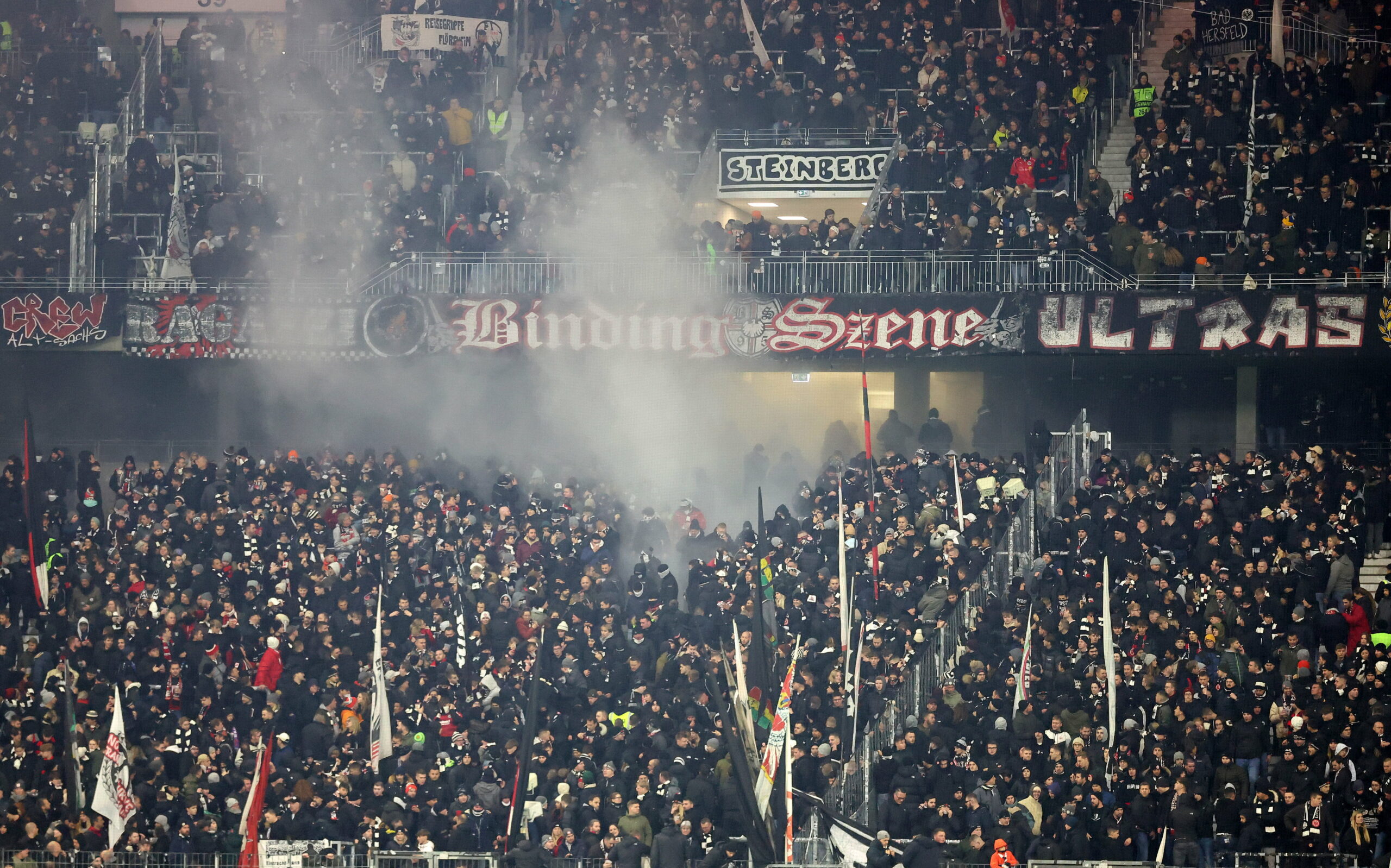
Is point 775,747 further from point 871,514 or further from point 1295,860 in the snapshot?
point 1295,860

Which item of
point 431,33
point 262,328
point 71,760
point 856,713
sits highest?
point 431,33

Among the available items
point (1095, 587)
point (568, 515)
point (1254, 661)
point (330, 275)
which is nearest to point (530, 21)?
point (330, 275)

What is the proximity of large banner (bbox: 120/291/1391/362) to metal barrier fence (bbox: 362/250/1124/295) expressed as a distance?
10.0 inches

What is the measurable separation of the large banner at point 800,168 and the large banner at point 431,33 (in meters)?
5.14

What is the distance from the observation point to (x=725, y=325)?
87.0 feet

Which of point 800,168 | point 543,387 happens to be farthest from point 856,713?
point 800,168

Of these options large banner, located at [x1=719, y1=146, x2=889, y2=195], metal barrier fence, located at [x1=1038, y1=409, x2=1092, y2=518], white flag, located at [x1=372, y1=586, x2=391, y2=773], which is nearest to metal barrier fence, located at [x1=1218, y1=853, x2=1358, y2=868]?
metal barrier fence, located at [x1=1038, y1=409, x2=1092, y2=518]

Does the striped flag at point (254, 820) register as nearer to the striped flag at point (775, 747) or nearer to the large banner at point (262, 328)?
the striped flag at point (775, 747)

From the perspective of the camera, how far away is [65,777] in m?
19.9

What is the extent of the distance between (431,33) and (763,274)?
27.4 ft

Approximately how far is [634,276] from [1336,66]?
31.8 ft

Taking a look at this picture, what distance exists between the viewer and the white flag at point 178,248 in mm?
28422

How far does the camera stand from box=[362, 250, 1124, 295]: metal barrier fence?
25828mm

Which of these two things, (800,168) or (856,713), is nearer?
(856,713)
